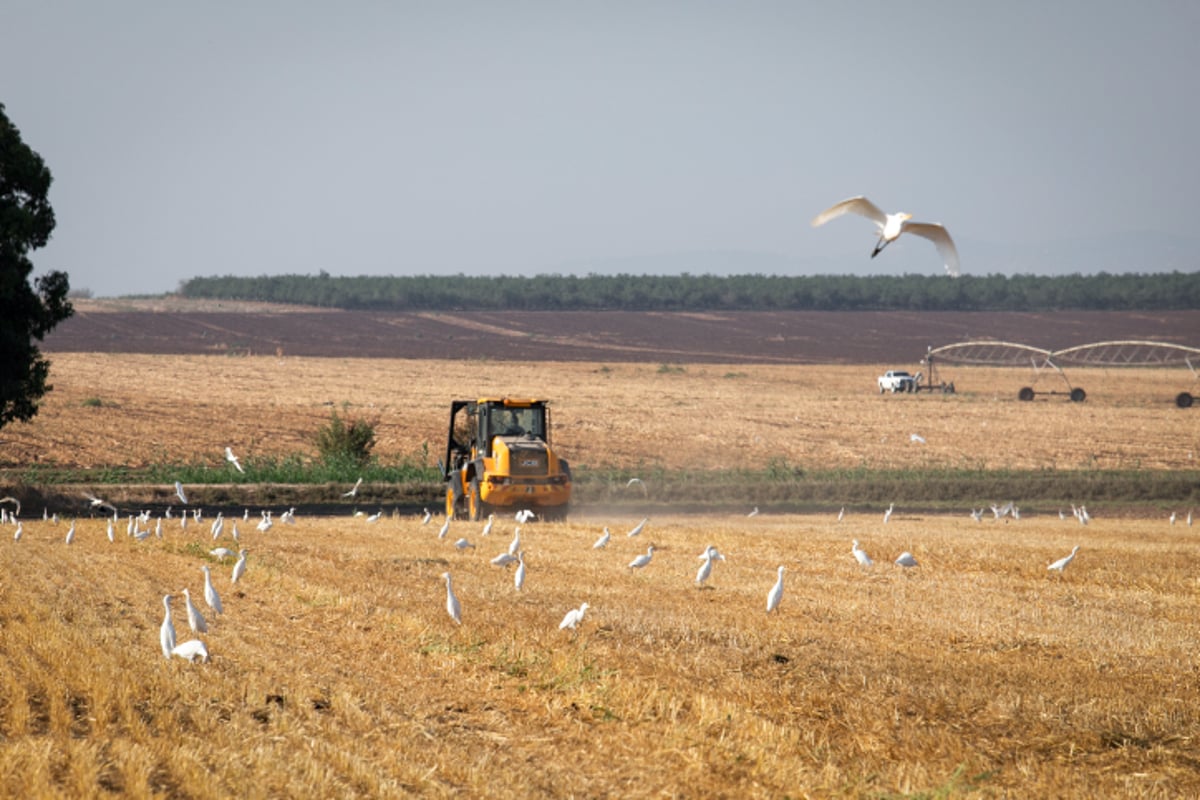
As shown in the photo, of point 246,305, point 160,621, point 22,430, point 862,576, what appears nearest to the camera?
point 160,621

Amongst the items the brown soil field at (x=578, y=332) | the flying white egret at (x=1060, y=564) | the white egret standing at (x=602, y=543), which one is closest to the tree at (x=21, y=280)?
the white egret standing at (x=602, y=543)

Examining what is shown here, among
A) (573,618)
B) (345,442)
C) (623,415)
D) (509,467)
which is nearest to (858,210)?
(573,618)

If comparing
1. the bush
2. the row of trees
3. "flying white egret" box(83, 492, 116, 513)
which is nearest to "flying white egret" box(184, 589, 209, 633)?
"flying white egret" box(83, 492, 116, 513)

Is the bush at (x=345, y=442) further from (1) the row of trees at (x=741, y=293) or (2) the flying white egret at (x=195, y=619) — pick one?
(1) the row of trees at (x=741, y=293)

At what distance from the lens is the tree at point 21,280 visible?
27.1 meters

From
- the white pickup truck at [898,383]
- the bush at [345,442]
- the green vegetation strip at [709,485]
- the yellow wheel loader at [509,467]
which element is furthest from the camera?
the white pickup truck at [898,383]

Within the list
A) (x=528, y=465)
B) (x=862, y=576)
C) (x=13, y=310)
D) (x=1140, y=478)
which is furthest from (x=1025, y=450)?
(x=13, y=310)

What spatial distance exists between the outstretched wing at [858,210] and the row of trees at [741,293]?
4818 inches

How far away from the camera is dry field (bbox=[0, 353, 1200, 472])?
39.6 m

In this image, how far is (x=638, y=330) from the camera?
10931cm

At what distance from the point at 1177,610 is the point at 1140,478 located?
22.1 metres

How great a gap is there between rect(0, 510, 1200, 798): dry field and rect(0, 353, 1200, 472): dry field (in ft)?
68.6

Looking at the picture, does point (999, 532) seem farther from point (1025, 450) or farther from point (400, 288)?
point (400, 288)

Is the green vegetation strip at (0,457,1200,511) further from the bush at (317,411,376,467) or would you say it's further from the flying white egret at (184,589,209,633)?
the flying white egret at (184,589,209,633)
